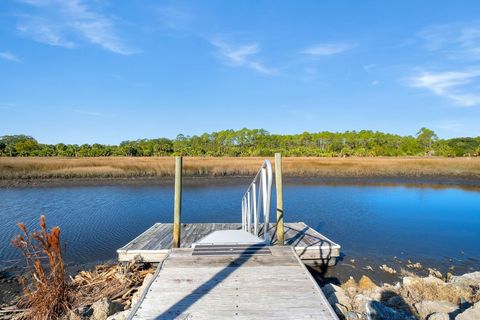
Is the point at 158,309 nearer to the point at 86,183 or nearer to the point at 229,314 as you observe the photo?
the point at 229,314

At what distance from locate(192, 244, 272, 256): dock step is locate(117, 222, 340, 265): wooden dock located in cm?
135

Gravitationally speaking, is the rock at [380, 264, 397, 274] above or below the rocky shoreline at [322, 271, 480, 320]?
below

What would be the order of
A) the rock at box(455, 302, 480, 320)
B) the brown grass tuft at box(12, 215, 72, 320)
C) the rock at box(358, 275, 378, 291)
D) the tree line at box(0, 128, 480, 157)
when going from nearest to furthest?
the rock at box(455, 302, 480, 320), the brown grass tuft at box(12, 215, 72, 320), the rock at box(358, 275, 378, 291), the tree line at box(0, 128, 480, 157)

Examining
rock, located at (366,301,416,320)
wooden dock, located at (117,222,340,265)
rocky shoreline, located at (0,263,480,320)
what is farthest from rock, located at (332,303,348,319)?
wooden dock, located at (117,222,340,265)

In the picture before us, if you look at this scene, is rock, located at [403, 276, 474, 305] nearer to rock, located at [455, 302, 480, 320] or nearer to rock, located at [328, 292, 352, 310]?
rock, located at [328, 292, 352, 310]

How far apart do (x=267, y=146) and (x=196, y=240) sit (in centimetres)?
8893

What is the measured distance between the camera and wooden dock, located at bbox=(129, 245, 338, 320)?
3631 mm

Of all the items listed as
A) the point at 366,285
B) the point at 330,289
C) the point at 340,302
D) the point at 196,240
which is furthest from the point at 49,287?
the point at 366,285

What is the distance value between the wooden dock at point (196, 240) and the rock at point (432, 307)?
243cm

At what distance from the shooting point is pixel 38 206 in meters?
15.9

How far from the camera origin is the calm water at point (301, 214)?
31.9 feet

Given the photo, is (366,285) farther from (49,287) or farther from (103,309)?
(49,287)

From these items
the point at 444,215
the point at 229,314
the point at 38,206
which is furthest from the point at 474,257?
the point at 38,206

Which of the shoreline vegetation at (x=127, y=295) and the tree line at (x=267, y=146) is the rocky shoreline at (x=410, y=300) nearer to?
the shoreline vegetation at (x=127, y=295)
